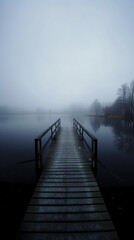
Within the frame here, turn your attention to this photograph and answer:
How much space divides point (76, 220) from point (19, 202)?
8.06ft

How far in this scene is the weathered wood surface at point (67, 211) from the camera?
6.30 ft

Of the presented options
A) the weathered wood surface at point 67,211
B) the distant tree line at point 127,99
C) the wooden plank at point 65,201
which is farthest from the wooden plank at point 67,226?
the distant tree line at point 127,99

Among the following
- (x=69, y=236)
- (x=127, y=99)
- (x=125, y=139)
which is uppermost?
(x=127, y=99)

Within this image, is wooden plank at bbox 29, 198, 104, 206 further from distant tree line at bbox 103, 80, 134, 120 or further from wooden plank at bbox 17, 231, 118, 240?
distant tree line at bbox 103, 80, 134, 120

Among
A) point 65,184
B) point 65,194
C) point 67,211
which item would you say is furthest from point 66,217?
point 65,184

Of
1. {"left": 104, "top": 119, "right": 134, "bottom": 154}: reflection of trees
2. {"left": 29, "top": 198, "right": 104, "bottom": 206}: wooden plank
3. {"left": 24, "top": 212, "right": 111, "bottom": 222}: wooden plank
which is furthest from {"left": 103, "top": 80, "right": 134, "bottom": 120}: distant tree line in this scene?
{"left": 24, "top": 212, "right": 111, "bottom": 222}: wooden plank

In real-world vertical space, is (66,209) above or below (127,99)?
below

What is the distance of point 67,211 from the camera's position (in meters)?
2.35

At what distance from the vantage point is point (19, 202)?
11.6ft

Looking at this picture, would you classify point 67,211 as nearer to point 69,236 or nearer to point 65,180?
point 69,236

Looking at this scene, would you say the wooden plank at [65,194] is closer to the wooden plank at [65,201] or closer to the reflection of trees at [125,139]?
the wooden plank at [65,201]

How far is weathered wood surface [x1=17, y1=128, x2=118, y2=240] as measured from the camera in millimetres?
1920

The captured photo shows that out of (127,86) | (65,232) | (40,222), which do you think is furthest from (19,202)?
(127,86)

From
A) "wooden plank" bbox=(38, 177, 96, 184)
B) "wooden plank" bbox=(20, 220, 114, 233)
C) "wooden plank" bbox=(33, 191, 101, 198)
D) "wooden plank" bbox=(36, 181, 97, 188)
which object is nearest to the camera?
"wooden plank" bbox=(20, 220, 114, 233)
